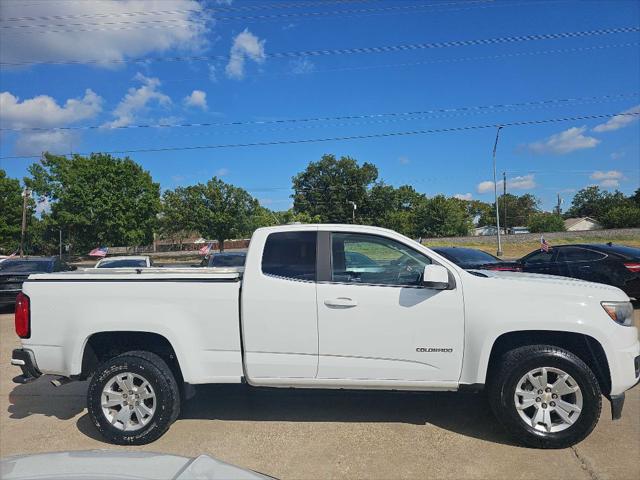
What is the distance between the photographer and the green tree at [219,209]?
5575 centimetres

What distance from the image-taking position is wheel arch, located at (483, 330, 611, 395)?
406 centimetres

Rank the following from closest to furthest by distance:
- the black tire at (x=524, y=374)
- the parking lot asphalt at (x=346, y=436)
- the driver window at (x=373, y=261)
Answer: the parking lot asphalt at (x=346, y=436) < the black tire at (x=524, y=374) < the driver window at (x=373, y=261)

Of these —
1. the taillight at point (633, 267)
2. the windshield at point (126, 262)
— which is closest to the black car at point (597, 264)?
the taillight at point (633, 267)

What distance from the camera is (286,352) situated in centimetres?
412

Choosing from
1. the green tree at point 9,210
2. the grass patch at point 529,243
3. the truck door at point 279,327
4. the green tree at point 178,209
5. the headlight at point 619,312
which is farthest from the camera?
the green tree at point 178,209

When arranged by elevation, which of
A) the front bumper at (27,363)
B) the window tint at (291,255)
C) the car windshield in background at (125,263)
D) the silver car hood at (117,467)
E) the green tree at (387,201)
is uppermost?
the green tree at (387,201)

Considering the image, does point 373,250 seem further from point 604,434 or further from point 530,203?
point 530,203

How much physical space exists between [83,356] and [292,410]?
6.77ft

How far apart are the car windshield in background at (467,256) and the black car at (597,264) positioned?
2.68 ft

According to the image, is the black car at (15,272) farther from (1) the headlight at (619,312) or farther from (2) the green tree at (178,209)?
(2) the green tree at (178,209)

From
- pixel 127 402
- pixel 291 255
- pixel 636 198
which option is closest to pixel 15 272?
pixel 127 402

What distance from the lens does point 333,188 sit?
9481cm

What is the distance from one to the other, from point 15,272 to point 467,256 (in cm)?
1139

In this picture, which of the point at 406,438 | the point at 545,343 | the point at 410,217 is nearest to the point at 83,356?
the point at 406,438
